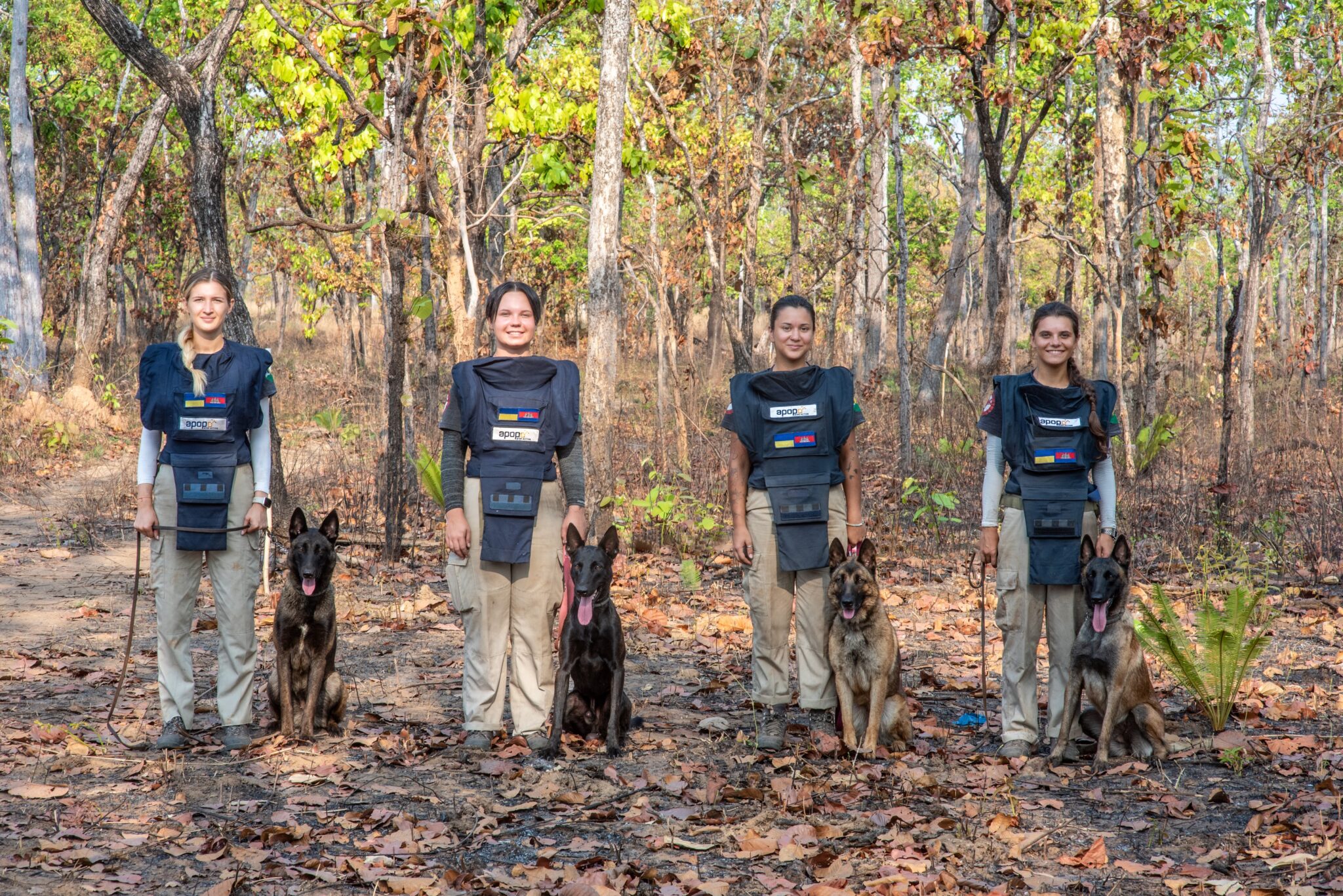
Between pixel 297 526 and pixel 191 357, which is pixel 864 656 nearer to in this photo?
pixel 297 526

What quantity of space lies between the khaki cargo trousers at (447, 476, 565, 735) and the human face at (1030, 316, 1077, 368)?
2.50 meters

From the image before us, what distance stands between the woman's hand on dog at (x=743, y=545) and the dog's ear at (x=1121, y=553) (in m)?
1.76

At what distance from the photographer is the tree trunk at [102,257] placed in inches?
738

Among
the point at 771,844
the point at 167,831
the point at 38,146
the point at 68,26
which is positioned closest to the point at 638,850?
the point at 771,844

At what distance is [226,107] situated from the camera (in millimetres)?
23844

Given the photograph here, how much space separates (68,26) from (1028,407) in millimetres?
28345

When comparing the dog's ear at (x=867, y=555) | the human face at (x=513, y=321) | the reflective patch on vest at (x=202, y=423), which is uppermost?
the human face at (x=513, y=321)

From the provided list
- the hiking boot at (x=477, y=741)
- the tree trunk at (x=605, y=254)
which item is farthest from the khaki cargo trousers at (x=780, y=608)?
the tree trunk at (x=605, y=254)

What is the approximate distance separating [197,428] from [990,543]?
13.0 feet

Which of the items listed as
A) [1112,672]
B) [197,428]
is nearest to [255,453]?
[197,428]

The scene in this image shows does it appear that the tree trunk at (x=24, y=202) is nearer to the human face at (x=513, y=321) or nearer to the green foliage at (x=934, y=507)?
the green foliage at (x=934, y=507)

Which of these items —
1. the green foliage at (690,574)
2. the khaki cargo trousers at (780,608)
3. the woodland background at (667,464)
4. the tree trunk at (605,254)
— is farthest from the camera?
the green foliage at (690,574)

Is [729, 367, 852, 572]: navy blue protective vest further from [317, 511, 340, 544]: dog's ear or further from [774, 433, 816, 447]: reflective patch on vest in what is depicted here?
[317, 511, 340, 544]: dog's ear

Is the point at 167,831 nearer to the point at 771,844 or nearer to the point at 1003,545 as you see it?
the point at 771,844
